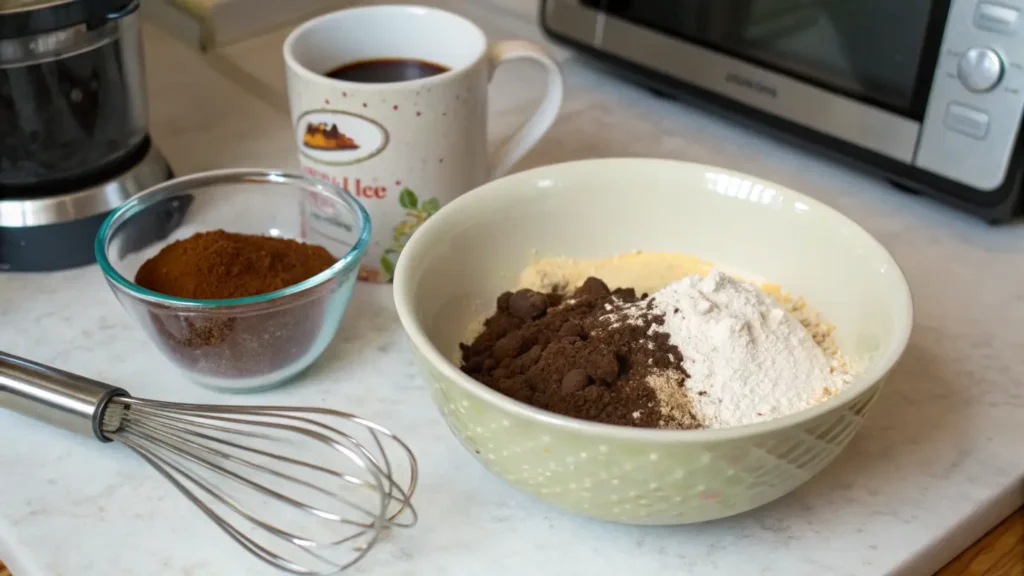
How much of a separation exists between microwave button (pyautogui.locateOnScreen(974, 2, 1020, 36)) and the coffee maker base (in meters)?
0.53

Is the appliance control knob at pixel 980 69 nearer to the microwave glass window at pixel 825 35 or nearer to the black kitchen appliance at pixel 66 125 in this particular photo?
the microwave glass window at pixel 825 35

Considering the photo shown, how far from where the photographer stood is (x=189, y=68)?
882mm

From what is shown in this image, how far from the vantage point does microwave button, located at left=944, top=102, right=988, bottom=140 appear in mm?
595

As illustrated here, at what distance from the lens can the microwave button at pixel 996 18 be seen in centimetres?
56

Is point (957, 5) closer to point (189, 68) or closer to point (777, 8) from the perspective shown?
point (777, 8)

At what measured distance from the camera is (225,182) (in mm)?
612

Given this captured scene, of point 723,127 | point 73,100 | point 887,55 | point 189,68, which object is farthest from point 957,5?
point 189,68

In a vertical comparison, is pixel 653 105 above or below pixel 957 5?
below

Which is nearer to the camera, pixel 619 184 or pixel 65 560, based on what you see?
pixel 65 560

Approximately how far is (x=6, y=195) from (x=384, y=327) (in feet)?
0.78

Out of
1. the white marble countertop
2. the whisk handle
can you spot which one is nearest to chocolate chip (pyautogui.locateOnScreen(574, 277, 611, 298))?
the white marble countertop

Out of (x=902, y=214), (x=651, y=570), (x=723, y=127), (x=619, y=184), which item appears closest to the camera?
(x=651, y=570)

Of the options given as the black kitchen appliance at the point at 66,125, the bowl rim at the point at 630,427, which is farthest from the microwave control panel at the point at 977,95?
the black kitchen appliance at the point at 66,125

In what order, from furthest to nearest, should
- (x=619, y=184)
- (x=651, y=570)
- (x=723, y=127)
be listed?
(x=723, y=127)
(x=619, y=184)
(x=651, y=570)
